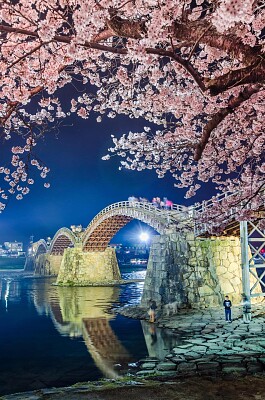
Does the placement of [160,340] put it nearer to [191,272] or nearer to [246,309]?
[246,309]

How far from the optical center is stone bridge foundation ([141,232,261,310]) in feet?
59.4

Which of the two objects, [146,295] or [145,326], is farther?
[146,295]

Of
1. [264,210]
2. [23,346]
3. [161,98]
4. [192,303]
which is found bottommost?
[23,346]

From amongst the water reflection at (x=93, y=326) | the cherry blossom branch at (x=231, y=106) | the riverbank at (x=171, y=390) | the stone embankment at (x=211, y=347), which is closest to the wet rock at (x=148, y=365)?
the stone embankment at (x=211, y=347)

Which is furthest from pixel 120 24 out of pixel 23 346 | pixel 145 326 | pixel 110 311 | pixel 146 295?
pixel 110 311

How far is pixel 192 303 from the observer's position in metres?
17.9

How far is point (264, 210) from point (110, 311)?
1106cm

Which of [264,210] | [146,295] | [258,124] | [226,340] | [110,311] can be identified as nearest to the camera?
[258,124]

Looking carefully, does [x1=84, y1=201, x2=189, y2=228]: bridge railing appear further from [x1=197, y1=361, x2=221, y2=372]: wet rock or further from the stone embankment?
[x1=197, y1=361, x2=221, y2=372]: wet rock

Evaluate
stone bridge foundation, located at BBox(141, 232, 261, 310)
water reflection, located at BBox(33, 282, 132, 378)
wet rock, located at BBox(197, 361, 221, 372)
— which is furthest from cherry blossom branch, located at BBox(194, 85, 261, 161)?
stone bridge foundation, located at BBox(141, 232, 261, 310)

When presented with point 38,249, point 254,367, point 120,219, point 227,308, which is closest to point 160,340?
point 227,308

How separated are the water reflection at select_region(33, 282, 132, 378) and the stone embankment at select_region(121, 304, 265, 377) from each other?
1.19m

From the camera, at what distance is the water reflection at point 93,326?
1117cm

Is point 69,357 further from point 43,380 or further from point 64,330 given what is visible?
point 64,330
